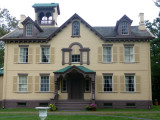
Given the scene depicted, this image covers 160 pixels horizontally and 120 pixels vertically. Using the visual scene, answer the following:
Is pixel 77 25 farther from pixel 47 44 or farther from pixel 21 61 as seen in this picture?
pixel 21 61

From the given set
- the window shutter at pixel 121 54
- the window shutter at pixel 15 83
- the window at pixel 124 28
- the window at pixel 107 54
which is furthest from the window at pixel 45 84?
the window at pixel 124 28

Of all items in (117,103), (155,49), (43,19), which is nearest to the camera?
(117,103)

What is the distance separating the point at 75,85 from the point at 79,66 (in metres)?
2.22

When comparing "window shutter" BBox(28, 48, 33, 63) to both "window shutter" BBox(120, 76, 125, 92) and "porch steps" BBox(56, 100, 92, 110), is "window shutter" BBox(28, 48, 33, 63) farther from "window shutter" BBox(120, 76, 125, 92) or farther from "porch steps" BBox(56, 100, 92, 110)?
"window shutter" BBox(120, 76, 125, 92)

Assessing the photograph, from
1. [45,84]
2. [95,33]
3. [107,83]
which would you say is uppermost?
[95,33]

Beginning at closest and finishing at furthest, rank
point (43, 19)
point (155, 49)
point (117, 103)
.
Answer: point (117, 103) < point (43, 19) < point (155, 49)

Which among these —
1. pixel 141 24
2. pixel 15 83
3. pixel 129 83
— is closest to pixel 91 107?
pixel 129 83

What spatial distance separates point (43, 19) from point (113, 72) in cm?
1342

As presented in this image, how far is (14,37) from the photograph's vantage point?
87.0 feet

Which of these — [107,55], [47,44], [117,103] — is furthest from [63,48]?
[117,103]

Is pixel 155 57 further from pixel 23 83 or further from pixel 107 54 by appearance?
pixel 23 83

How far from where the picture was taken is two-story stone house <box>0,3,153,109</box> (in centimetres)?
2531

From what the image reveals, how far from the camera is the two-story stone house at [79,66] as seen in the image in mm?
25312

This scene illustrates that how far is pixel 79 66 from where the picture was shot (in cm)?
2559
